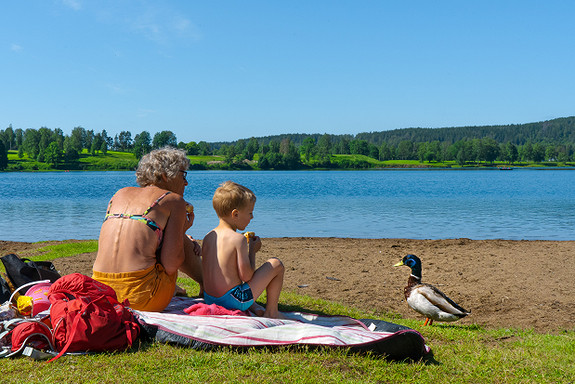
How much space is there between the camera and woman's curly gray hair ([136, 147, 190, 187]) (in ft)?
18.1

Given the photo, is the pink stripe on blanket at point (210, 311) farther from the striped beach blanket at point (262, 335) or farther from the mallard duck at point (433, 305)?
the mallard duck at point (433, 305)

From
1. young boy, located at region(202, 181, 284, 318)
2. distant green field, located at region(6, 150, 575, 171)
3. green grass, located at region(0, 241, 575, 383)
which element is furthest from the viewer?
distant green field, located at region(6, 150, 575, 171)

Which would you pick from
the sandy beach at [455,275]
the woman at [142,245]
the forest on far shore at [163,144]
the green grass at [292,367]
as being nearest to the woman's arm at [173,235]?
the woman at [142,245]

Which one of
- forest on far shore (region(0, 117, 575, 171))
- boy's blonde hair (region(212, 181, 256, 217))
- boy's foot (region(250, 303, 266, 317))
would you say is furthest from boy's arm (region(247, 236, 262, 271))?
forest on far shore (region(0, 117, 575, 171))

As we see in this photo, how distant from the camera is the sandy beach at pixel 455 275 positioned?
816 centimetres

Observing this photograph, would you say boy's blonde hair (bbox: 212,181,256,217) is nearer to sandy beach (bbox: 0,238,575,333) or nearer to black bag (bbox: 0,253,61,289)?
black bag (bbox: 0,253,61,289)

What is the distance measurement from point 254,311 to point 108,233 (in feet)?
5.91

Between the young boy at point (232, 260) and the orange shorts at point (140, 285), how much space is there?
50 cm

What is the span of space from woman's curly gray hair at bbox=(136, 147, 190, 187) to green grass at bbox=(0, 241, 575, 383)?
180 centimetres

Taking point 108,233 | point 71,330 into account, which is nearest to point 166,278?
point 108,233

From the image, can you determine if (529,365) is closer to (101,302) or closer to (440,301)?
(440,301)

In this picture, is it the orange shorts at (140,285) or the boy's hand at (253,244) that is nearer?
the orange shorts at (140,285)

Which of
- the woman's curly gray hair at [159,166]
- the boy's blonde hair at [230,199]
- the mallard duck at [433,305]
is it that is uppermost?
the woman's curly gray hair at [159,166]

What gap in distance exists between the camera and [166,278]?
213 inches
